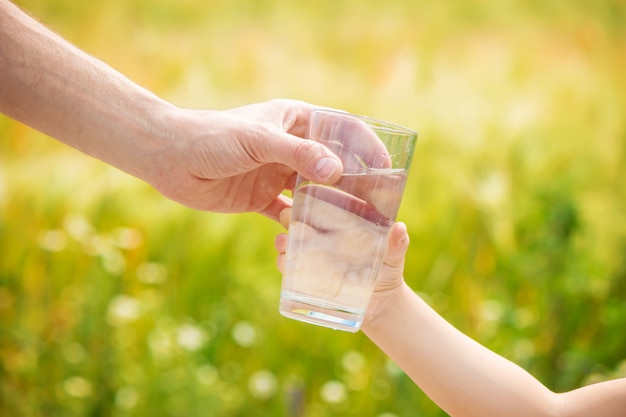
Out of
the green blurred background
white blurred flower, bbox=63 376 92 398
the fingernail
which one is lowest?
white blurred flower, bbox=63 376 92 398

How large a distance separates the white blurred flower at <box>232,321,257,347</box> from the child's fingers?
1.24m

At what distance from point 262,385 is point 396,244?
129cm

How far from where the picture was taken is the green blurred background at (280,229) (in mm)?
2271

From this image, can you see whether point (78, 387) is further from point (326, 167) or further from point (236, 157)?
point (326, 167)

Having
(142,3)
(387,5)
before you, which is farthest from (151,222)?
(387,5)

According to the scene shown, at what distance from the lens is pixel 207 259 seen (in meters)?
2.50

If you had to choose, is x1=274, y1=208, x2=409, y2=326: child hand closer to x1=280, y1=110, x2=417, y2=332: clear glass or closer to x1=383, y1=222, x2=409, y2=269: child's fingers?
x1=383, y1=222, x2=409, y2=269: child's fingers

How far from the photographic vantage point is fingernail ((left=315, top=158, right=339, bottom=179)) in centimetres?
100

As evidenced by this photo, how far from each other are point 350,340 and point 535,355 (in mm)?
564

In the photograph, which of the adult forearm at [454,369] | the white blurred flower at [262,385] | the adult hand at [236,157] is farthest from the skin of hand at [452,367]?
the white blurred flower at [262,385]

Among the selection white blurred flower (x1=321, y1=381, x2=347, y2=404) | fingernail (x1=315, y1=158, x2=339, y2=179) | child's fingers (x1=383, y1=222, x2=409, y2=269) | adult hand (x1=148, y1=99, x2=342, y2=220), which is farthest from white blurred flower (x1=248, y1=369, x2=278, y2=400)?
fingernail (x1=315, y1=158, x2=339, y2=179)

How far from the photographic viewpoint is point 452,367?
1.27 metres

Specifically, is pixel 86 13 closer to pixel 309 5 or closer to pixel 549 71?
pixel 309 5

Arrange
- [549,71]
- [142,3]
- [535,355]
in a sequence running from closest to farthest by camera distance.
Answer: [535,355], [549,71], [142,3]
